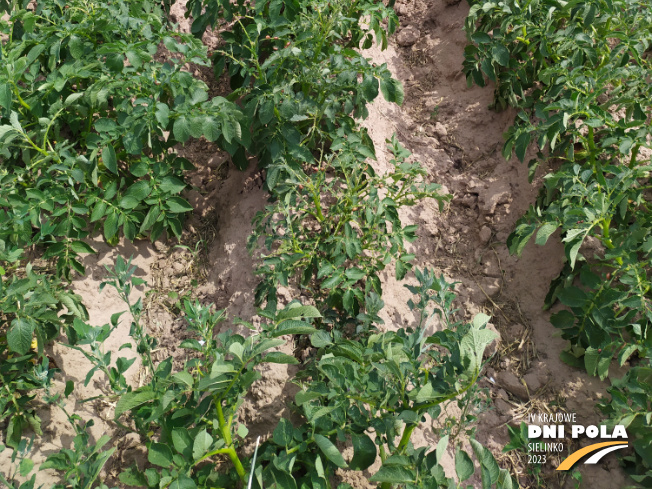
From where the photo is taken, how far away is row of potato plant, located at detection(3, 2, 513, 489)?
4.83 feet

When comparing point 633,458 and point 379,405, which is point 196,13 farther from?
point 633,458

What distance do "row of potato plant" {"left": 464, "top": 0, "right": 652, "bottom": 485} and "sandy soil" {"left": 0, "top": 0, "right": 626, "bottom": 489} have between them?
14 cm

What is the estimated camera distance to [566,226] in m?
1.99

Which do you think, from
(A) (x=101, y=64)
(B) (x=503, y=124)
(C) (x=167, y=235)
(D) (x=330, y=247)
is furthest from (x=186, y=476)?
(B) (x=503, y=124)

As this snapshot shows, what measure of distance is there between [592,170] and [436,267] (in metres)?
0.79

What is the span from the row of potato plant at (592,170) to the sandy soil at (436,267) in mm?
144

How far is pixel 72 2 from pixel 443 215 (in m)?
2.00

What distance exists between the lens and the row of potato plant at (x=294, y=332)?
1474 millimetres

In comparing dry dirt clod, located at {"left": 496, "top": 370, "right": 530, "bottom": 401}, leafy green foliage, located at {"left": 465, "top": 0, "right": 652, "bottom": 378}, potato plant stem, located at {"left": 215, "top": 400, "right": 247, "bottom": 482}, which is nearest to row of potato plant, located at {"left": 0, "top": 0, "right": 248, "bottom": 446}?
potato plant stem, located at {"left": 215, "top": 400, "right": 247, "bottom": 482}

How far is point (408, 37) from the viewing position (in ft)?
11.3

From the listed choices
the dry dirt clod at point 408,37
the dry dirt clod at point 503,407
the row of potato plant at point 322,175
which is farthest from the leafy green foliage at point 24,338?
the dry dirt clod at point 408,37

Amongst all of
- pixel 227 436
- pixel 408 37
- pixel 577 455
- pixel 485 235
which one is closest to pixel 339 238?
pixel 227 436

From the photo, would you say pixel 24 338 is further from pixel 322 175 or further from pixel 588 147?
pixel 588 147

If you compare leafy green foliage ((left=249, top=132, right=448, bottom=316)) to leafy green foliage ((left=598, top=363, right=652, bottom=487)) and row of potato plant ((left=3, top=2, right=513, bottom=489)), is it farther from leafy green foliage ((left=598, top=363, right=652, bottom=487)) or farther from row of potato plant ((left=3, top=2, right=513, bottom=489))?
leafy green foliage ((left=598, top=363, right=652, bottom=487))
